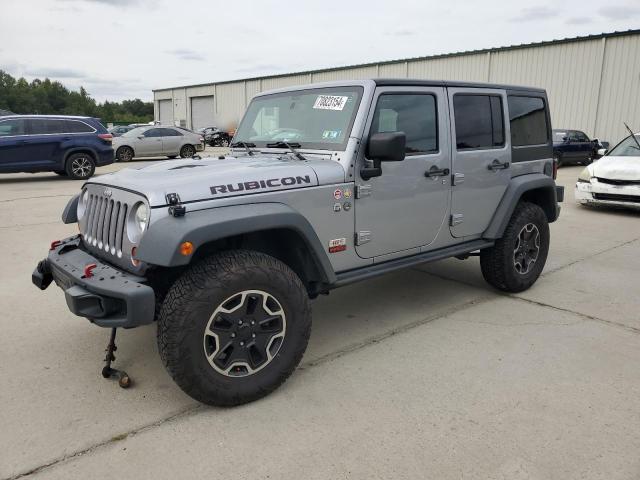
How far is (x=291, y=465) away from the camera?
2439 mm

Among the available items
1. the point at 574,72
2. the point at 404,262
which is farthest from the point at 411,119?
the point at 574,72

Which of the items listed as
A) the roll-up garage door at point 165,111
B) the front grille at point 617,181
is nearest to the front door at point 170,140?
the front grille at point 617,181

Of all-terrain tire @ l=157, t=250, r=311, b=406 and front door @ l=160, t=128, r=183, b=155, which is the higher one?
front door @ l=160, t=128, r=183, b=155

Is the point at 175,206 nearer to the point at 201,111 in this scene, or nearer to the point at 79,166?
the point at 79,166

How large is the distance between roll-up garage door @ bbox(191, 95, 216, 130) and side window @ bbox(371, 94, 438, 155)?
143 feet

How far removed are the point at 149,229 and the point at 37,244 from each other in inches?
197

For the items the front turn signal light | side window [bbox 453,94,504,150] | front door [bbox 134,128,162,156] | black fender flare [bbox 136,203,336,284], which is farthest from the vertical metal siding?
the front turn signal light

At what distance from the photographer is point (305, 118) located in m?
3.80

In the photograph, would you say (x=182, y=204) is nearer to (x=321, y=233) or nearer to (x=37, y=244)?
(x=321, y=233)

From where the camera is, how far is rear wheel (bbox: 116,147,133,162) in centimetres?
1928

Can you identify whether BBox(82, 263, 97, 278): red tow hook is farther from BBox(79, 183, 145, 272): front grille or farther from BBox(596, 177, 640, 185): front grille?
BBox(596, 177, 640, 185): front grille

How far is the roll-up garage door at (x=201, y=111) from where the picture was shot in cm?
4566

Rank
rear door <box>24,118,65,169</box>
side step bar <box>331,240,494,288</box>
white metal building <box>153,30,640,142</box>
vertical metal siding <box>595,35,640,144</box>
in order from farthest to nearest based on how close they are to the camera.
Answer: white metal building <box>153,30,640,142</box> → vertical metal siding <box>595,35,640,144</box> → rear door <box>24,118,65,169</box> → side step bar <box>331,240,494,288</box>

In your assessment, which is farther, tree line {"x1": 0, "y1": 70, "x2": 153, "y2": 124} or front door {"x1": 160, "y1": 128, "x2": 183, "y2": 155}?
tree line {"x1": 0, "y1": 70, "x2": 153, "y2": 124}
